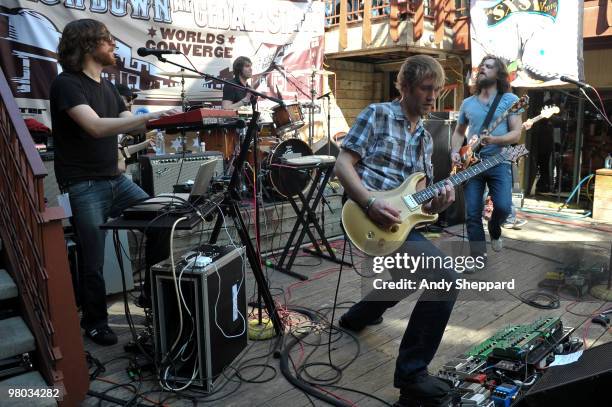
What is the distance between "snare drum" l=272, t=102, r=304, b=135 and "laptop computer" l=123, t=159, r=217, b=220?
350 cm

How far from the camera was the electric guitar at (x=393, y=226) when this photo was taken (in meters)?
2.60

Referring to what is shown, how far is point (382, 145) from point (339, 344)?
1.37 m

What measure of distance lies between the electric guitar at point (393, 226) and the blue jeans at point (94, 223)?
1499 mm

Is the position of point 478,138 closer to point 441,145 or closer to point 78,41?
point 441,145

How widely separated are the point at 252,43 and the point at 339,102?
317 centimetres

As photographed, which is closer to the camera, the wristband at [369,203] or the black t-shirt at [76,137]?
the wristband at [369,203]

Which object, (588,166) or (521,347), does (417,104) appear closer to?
(521,347)

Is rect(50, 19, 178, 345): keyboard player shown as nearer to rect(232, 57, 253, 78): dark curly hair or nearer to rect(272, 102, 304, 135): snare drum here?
rect(232, 57, 253, 78): dark curly hair

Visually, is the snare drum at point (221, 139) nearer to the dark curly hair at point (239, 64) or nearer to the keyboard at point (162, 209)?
the dark curly hair at point (239, 64)

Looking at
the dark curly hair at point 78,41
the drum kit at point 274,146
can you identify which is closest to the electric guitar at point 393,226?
the dark curly hair at point 78,41

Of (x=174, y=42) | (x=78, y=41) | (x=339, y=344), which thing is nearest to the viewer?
(x=78, y=41)

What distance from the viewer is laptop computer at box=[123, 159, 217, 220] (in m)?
2.72

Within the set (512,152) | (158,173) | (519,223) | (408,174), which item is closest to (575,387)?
(408,174)

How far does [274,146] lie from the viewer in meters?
5.58
